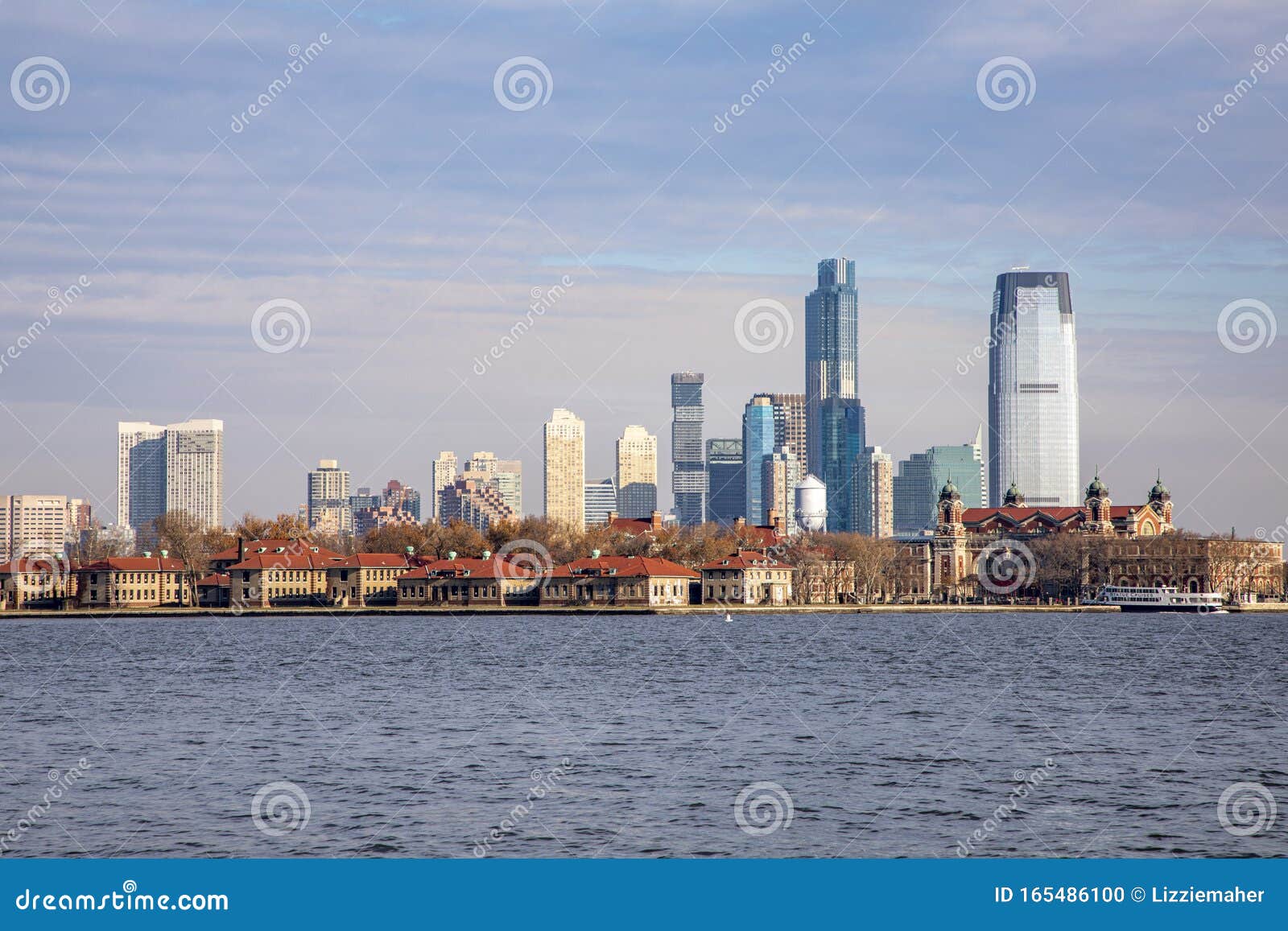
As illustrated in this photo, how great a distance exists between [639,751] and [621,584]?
103101mm

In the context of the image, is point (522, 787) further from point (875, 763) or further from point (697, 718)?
point (697, 718)

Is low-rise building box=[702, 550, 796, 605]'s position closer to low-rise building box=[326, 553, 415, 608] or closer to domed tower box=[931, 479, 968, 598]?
low-rise building box=[326, 553, 415, 608]

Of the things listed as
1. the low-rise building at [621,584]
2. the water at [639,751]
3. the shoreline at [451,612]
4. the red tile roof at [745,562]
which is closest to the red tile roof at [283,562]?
the shoreline at [451,612]

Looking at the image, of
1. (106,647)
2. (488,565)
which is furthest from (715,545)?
(106,647)

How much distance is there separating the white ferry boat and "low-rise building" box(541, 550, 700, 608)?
43005 mm

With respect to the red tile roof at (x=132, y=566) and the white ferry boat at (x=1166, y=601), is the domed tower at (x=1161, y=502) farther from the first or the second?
the red tile roof at (x=132, y=566)

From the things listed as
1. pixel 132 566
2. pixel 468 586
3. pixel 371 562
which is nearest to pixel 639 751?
pixel 468 586

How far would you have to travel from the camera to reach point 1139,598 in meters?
149

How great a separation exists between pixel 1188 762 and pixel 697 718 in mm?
13244

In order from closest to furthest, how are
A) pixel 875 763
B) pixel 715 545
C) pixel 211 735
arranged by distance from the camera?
pixel 875 763 → pixel 211 735 → pixel 715 545

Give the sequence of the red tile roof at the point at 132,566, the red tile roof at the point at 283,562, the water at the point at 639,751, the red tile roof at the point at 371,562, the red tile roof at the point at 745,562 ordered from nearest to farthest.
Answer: the water at the point at 639,751 → the red tile roof at the point at 283,562 → the red tile roof at the point at 132,566 → the red tile roof at the point at 745,562 → the red tile roof at the point at 371,562

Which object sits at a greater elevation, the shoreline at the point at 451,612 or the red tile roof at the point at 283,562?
the red tile roof at the point at 283,562

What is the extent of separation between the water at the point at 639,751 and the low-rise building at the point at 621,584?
61.3m

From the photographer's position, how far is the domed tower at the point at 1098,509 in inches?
6934
